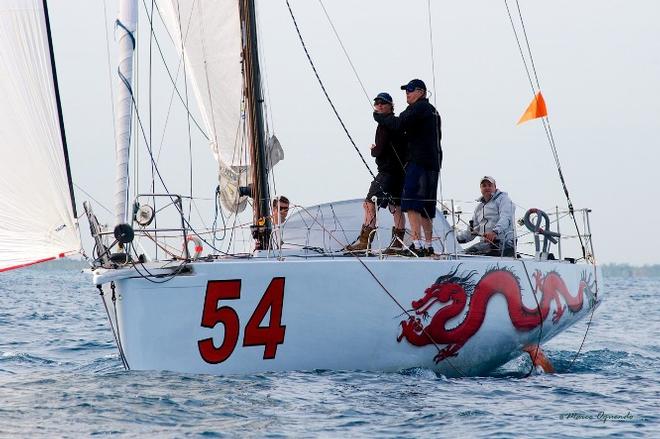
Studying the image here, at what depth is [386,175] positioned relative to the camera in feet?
34.7

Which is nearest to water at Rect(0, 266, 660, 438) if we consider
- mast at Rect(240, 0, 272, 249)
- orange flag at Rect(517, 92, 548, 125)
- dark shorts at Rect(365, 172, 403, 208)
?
dark shorts at Rect(365, 172, 403, 208)

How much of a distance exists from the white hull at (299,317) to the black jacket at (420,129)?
102 cm

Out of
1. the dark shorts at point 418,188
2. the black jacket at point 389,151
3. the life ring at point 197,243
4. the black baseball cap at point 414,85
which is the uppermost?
the black baseball cap at point 414,85

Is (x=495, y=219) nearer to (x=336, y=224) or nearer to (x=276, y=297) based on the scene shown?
(x=336, y=224)

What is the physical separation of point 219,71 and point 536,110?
11.9ft

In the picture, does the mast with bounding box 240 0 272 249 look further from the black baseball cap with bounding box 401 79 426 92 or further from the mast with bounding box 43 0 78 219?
the mast with bounding box 43 0 78 219

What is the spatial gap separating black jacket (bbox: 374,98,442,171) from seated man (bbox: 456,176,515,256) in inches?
48.5

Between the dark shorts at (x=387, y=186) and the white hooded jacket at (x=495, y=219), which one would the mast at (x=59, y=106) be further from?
the white hooded jacket at (x=495, y=219)

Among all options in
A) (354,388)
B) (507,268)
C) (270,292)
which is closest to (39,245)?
(270,292)

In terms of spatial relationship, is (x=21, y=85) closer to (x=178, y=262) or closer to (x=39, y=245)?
(x=39, y=245)

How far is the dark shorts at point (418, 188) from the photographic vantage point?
1000 cm

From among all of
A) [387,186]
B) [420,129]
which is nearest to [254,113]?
[387,186]

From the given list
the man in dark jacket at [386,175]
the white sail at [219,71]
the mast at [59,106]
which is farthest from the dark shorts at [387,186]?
the mast at [59,106]

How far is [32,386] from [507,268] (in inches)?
174
